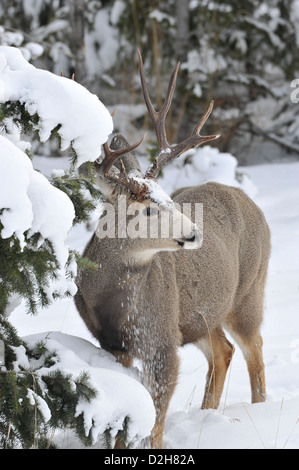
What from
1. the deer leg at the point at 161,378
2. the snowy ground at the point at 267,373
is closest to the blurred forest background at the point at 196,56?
the snowy ground at the point at 267,373

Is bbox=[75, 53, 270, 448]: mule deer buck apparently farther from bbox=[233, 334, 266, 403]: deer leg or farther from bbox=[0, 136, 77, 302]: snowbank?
bbox=[0, 136, 77, 302]: snowbank

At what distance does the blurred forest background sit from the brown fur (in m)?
6.87

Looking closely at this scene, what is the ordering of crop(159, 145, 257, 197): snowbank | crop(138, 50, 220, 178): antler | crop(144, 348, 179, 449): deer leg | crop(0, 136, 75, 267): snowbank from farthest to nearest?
crop(159, 145, 257, 197): snowbank, crop(138, 50, 220, 178): antler, crop(144, 348, 179, 449): deer leg, crop(0, 136, 75, 267): snowbank

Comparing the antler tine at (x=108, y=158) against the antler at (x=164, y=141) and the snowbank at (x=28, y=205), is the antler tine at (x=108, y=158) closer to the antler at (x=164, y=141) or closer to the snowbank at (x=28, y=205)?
the antler at (x=164, y=141)

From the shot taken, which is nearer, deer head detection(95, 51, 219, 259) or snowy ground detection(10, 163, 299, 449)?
snowy ground detection(10, 163, 299, 449)

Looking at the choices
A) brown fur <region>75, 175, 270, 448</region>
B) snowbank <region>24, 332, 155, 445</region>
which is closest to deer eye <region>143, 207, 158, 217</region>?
brown fur <region>75, 175, 270, 448</region>

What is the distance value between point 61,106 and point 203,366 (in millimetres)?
3541

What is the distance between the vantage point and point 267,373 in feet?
17.6

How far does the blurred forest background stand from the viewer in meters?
12.3

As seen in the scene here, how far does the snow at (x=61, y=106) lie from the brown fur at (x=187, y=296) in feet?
4.49

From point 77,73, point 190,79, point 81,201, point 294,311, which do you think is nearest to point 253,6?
point 190,79

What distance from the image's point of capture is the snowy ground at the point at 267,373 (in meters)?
3.67

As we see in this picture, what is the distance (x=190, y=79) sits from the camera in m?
12.2
